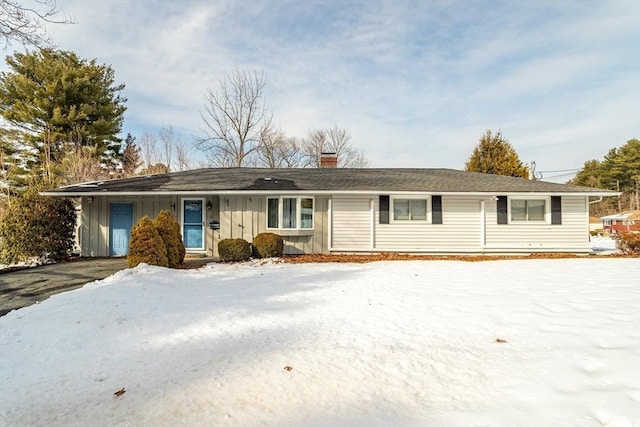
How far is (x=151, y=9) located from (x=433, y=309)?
13.5 metres

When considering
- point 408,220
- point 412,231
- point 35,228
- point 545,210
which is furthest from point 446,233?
point 35,228

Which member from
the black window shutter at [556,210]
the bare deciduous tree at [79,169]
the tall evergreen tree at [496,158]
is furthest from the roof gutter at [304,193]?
the tall evergreen tree at [496,158]

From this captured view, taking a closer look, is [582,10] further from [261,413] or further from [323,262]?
[261,413]

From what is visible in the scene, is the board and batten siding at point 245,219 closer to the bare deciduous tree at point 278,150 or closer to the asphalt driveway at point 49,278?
the asphalt driveway at point 49,278

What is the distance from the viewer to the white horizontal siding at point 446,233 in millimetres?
11883

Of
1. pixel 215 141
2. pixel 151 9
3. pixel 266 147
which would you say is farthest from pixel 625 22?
pixel 215 141

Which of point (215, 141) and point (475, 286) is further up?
point (215, 141)

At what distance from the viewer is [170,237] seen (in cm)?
941

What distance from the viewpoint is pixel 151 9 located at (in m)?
11.4

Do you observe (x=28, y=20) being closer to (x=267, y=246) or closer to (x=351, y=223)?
(x=267, y=246)

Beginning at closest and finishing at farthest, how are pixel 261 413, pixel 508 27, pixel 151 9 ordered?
pixel 261 413, pixel 151 9, pixel 508 27

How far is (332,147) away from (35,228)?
85.0 feet

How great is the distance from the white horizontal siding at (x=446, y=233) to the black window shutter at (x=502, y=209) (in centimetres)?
79

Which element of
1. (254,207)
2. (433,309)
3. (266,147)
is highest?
(266,147)
